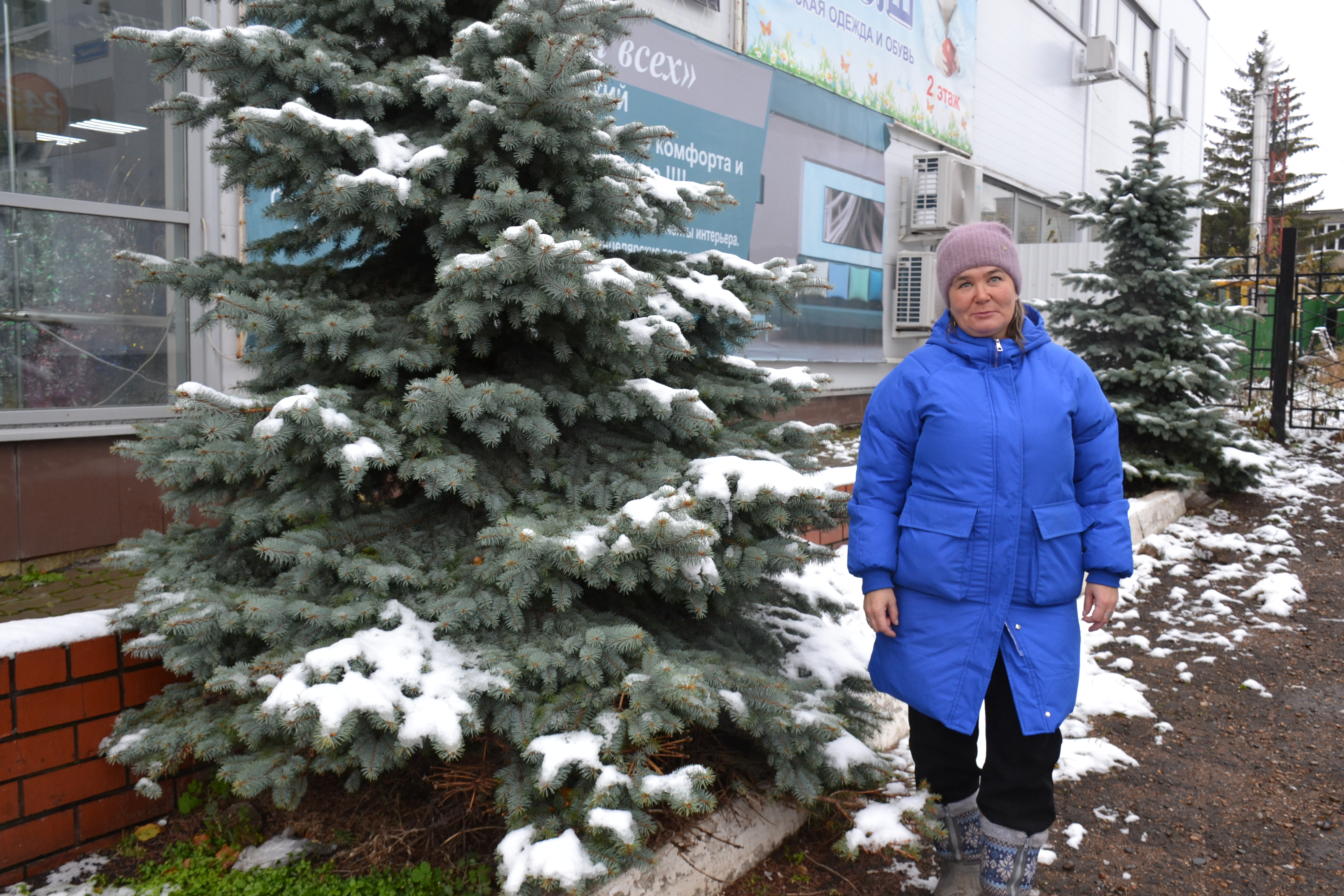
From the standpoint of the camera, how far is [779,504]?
7.29ft

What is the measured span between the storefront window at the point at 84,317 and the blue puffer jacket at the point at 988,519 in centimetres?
309

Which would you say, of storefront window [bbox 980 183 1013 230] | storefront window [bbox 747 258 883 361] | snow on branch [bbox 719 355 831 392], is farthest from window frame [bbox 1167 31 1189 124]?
snow on branch [bbox 719 355 831 392]

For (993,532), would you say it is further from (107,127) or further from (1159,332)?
(1159,332)

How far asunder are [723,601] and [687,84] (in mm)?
5576

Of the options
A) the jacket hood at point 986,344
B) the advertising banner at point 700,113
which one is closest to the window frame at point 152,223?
the advertising banner at point 700,113

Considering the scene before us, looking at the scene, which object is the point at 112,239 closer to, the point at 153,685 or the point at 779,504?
the point at 153,685

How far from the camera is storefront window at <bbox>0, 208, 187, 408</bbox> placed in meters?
3.72

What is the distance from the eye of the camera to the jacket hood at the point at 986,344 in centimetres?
216

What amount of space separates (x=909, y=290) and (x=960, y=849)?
8.44 metres

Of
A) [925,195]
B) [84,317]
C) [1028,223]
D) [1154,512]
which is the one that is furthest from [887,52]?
[84,317]

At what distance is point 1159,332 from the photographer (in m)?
7.00

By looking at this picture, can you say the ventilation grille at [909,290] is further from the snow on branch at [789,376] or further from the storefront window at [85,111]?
the storefront window at [85,111]

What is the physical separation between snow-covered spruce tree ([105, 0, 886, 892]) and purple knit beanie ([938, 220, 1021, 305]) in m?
0.64

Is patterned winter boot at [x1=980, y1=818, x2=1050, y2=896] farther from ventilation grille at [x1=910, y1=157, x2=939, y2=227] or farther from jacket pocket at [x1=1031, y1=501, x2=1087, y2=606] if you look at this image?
ventilation grille at [x1=910, y1=157, x2=939, y2=227]
